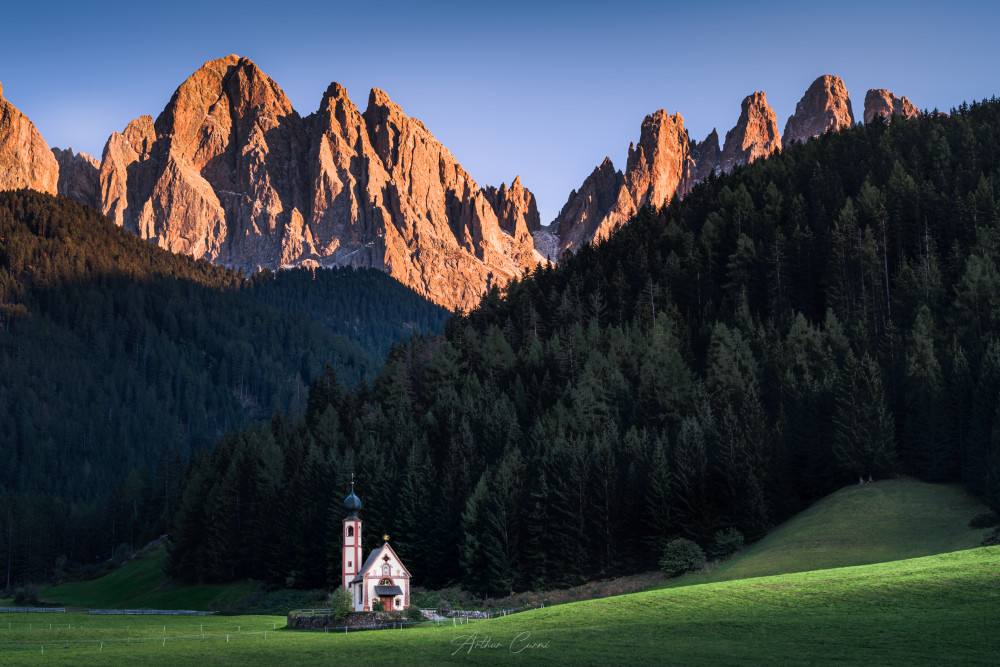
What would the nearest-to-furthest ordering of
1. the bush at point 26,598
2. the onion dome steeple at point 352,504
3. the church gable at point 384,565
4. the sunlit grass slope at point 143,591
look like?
the church gable at point 384,565 → the onion dome steeple at point 352,504 → the sunlit grass slope at point 143,591 → the bush at point 26,598

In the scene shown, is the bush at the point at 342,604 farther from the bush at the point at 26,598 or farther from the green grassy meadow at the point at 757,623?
the bush at the point at 26,598

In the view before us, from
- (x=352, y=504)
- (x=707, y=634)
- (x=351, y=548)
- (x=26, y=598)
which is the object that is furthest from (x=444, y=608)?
(x=26, y=598)

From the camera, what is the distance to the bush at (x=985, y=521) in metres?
70.6

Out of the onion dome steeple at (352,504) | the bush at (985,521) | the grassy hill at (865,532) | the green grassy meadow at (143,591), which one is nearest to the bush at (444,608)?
the onion dome steeple at (352,504)

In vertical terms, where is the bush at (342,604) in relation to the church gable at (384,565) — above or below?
below

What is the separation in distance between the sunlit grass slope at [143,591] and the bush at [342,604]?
32.8m

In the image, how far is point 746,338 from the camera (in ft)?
382

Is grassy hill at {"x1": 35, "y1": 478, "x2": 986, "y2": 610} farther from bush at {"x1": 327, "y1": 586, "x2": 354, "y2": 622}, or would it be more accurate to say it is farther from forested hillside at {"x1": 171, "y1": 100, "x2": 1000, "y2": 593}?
bush at {"x1": 327, "y1": 586, "x2": 354, "y2": 622}

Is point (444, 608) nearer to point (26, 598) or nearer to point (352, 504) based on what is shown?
point (352, 504)

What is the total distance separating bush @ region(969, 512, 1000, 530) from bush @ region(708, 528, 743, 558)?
18580 mm

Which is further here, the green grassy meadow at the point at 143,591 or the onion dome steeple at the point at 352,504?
the green grassy meadow at the point at 143,591

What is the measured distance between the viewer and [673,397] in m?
105

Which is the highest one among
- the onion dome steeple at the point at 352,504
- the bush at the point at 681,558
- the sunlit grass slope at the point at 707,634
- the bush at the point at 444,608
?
the onion dome steeple at the point at 352,504

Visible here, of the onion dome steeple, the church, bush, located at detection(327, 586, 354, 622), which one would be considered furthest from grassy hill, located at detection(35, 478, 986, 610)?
the onion dome steeple
